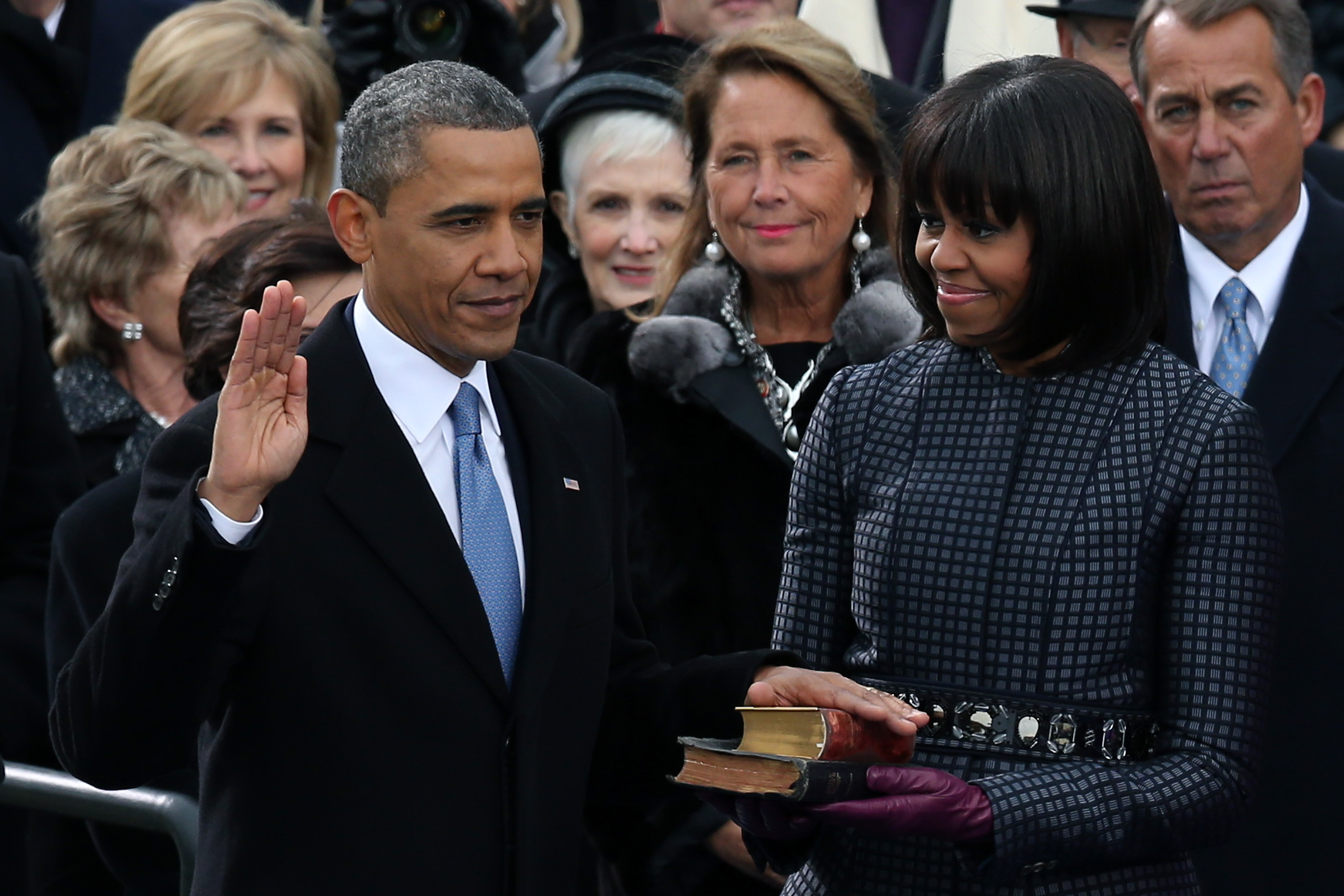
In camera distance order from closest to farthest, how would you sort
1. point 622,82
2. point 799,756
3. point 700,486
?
1. point 799,756
2. point 700,486
3. point 622,82

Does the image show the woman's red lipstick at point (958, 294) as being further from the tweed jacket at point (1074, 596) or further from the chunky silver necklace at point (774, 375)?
the chunky silver necklace at point (774, 375)

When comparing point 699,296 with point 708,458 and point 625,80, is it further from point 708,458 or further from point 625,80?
point 625,80

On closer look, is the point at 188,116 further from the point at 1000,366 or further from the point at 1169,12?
the point at 1000,366

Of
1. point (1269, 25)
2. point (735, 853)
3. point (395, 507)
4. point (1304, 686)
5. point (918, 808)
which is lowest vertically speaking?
point (735, 853)

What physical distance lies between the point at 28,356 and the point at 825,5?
8.58 ft

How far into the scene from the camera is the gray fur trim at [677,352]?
13.5ft

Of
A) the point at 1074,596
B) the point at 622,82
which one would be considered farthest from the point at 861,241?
the point at 1074,596

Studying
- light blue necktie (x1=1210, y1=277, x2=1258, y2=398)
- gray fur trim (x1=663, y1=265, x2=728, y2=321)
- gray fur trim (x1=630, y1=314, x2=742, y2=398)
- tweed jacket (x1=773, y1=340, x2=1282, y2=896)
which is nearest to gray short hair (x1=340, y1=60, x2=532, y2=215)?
tweed jacket (x1=773, y1=340, x2=1282, y2=896)

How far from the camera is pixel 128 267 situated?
188 inches

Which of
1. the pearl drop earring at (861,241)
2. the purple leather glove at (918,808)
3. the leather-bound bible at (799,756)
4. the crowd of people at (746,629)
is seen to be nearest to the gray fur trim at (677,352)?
the pearl drop earring at (861,241)

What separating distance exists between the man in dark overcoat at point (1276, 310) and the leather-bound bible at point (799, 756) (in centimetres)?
132

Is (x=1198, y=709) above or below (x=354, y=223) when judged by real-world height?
below

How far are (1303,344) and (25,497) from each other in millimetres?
2736

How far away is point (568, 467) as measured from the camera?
302 cm
